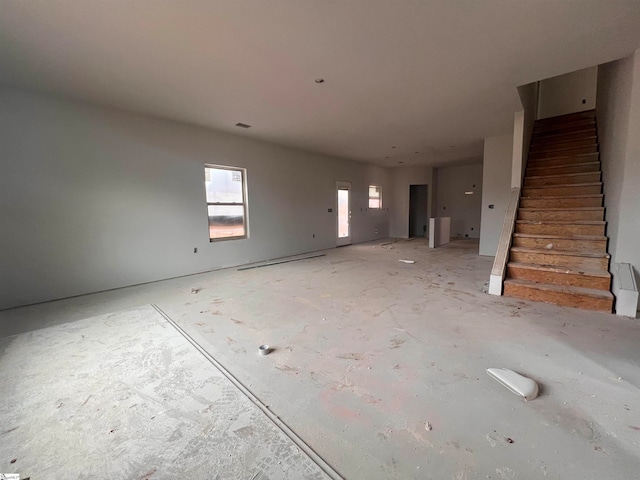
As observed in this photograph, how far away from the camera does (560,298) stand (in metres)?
3.28

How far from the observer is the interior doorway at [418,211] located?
10.9 m

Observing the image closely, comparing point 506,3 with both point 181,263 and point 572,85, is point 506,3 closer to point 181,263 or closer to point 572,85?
point 181,263

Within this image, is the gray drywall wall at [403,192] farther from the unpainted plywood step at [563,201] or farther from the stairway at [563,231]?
the unpainted plywood step at [563,201]

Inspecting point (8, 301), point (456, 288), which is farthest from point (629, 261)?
point (8, 301)

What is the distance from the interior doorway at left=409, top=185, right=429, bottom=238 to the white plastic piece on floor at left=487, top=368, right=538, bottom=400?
30.8 ft

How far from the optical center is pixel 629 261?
118 inches

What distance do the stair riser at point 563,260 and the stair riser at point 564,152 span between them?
99.7 inches

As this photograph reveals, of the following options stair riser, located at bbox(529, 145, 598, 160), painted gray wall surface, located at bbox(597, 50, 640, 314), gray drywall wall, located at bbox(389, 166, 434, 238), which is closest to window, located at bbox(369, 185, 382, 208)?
gray drywall wall, located at bbox(389, 166, 434, 238)

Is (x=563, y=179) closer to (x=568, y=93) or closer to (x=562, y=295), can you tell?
(x=562, y=295)

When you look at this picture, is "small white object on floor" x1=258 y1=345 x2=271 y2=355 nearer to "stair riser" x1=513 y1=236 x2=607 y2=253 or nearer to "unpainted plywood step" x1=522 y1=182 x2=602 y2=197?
→ "stair riser" x1=513 y1=236 x2=607 y2=253

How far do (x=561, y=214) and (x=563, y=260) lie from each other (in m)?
0.87

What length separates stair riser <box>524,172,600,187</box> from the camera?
432 cm

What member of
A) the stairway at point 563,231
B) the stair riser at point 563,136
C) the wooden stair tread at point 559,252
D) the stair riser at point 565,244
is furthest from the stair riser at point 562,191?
the stair riser at point 563,136

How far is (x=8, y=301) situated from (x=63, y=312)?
2.77 ft
